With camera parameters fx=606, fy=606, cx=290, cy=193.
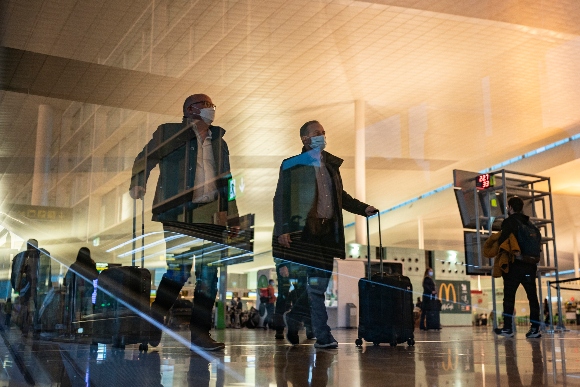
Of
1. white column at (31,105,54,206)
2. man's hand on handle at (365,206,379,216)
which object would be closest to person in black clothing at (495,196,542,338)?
man's hand on handle at (365,206,379,216)

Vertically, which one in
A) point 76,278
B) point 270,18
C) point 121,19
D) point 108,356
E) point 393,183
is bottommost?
point 108,356

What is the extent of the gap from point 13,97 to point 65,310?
240 centimetres

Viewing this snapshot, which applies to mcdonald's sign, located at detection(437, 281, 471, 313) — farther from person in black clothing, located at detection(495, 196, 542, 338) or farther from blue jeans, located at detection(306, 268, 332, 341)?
blue jeans, located at detection(306, 268, 332, 341)

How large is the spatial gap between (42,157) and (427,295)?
589cm

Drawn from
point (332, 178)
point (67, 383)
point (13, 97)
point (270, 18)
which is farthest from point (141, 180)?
point (270, 18)

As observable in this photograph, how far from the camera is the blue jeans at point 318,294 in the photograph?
3482 millimetres

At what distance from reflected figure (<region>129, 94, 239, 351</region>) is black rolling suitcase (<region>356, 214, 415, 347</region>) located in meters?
1.13

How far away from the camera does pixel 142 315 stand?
3123 millimetres

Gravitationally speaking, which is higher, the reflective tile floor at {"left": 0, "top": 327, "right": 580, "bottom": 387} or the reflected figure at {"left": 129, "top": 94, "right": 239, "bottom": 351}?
the reflected figure at {"left": 129, "top": 94, "right": 239, "bottom": 351}

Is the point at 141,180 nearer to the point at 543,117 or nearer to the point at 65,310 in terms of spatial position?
the point at 65,310

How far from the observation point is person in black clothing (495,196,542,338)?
17.6ft

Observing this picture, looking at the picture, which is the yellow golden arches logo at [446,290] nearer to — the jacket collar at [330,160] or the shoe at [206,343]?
the jacket collar at [330,160]

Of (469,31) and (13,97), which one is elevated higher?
(469,31)

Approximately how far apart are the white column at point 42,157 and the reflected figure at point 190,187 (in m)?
3.12
